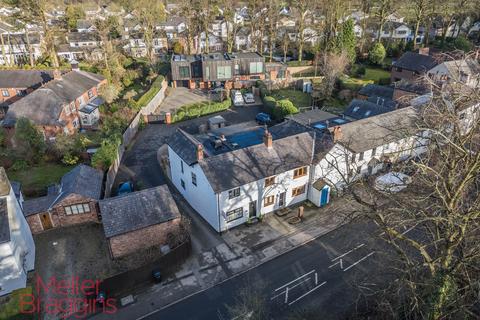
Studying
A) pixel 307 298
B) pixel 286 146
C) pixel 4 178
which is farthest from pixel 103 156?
pixel 307 298

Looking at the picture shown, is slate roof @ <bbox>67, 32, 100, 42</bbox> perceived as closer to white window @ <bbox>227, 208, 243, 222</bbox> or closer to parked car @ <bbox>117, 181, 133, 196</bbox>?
parked car @ <bbox>117, 181, 133, 196</bbox>

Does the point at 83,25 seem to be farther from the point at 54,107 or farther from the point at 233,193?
the point at 233,193

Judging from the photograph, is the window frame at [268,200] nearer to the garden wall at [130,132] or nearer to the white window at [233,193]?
the white window at [233,193]

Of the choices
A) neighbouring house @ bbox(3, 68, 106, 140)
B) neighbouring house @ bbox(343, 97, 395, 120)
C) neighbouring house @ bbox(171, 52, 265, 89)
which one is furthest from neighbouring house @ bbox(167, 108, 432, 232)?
neighbouring house @ bbox(171, 52, 265, 89)

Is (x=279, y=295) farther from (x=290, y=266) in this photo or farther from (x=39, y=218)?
(x=39, y=218)

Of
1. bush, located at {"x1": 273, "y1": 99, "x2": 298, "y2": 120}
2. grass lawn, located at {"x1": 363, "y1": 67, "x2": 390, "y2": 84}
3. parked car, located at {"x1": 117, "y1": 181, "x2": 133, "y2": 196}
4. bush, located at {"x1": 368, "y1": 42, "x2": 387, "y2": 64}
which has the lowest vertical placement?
parked car, located at {"x1": 117, "y1": 181, "x2": 133, "y2": 196}

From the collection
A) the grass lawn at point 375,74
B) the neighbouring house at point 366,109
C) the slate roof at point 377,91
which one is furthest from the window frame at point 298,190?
the grass lawn at point 375,74
